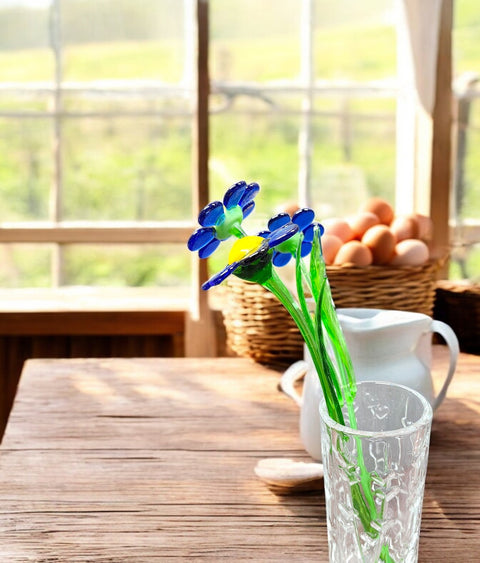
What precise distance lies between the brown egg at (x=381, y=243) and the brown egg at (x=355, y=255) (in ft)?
0.08

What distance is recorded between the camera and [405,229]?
5.36ft

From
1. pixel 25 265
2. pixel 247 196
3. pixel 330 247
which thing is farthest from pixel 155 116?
pixel 247 196

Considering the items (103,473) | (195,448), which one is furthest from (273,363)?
(103,473)

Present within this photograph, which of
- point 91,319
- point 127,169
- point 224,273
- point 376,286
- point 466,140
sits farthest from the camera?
point 127,169

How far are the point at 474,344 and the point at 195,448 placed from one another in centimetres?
78

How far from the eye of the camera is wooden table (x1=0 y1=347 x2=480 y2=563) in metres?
0.88

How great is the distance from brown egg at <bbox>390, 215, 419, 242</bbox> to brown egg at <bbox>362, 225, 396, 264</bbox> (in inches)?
3.5

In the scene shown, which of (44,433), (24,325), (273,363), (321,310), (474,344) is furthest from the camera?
(24,325)

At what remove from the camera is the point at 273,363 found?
1.54m

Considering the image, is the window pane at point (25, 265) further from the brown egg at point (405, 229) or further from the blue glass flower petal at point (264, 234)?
the blue glass flower petal at point (264, 234)

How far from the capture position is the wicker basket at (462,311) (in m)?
1.68

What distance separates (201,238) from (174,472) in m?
0.47

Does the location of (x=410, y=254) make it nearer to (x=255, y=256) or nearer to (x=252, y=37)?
(x=255, y=256)

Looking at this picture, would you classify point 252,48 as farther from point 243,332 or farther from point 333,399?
point 333,399
